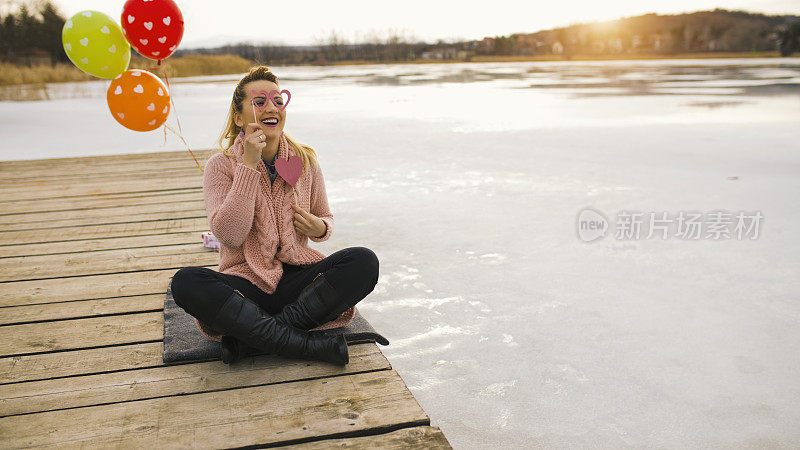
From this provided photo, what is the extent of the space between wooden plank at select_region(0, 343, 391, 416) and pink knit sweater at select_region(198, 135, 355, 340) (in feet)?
0.59

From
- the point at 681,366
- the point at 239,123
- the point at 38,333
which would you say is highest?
the point at 239,123

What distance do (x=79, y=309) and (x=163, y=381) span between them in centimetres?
88

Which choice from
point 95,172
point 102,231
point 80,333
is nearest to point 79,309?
point 80,333

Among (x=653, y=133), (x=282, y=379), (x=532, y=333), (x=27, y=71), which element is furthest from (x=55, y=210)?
(x=27, y=71)

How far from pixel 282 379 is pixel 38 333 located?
1.14m

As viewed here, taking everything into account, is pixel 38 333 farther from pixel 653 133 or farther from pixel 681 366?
pixel 653 133

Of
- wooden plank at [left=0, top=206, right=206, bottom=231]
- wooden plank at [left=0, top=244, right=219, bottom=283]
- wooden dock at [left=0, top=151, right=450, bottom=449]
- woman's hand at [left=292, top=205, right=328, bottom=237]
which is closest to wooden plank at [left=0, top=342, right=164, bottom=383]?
wooden dock at [left=0, top=151, right=450, bottom=449]

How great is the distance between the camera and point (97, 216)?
13.4 ft

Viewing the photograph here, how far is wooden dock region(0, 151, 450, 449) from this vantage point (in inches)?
65.7

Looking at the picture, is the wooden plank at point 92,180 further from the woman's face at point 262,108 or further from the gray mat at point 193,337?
the woman's face at point 262,108

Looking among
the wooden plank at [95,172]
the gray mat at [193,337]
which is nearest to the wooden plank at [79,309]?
the gray mat at [193,337]

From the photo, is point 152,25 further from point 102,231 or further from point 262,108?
point 102,231

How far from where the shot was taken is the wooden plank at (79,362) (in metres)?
2.02

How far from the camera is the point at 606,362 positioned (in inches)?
96.3
